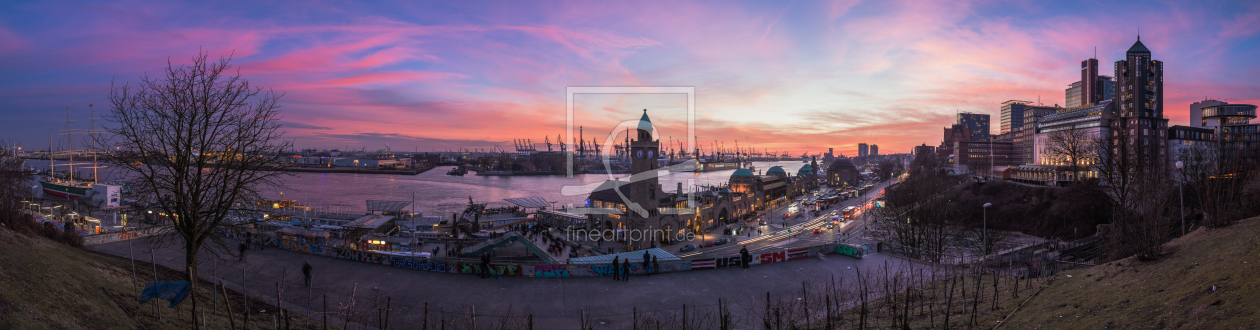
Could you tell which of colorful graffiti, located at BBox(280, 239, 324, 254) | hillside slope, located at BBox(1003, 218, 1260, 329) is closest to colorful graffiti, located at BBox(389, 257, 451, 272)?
colorful graffiti, located at BBox(280, 239, 324, 254)

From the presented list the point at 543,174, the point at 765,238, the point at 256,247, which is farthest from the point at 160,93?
the point at 543,174

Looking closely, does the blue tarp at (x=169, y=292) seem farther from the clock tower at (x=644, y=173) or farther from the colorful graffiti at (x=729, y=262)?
the clock tower at (x=644, y=173)

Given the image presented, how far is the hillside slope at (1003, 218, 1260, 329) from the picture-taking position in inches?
286

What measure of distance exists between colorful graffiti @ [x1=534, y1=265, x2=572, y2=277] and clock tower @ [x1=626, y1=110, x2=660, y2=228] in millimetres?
12884

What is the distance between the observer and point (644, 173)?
29.5 meters

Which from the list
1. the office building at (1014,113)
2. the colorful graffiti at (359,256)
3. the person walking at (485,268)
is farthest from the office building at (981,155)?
the colorful graffiti at (359,256)

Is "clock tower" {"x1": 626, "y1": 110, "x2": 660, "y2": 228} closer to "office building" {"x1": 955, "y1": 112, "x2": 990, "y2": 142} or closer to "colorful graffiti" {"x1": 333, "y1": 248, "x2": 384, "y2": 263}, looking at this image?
"colorful graffiti" {"x1": 333, "y1": 248, "x2": 384, "y2": 263}

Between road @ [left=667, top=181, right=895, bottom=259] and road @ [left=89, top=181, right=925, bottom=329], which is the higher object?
road @ [left=89, top=181, right=925, bottom=329]

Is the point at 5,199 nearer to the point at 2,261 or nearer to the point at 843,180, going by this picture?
the point at 2,261

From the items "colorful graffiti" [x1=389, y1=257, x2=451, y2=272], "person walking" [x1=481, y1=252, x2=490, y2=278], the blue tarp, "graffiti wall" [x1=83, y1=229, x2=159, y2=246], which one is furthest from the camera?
"graffiti wall" [x1=83, y1=229, x2=159, y2=246]

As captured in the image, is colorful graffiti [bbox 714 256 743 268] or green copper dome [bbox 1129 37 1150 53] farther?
green copper dome [bbox 1129 37 1150 53]

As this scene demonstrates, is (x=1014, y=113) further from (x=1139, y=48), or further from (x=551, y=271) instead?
(x=551, y=271)

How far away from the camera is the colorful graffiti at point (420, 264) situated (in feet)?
57.9

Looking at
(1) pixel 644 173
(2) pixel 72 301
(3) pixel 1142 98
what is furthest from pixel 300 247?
(3) pixel 1142 98
